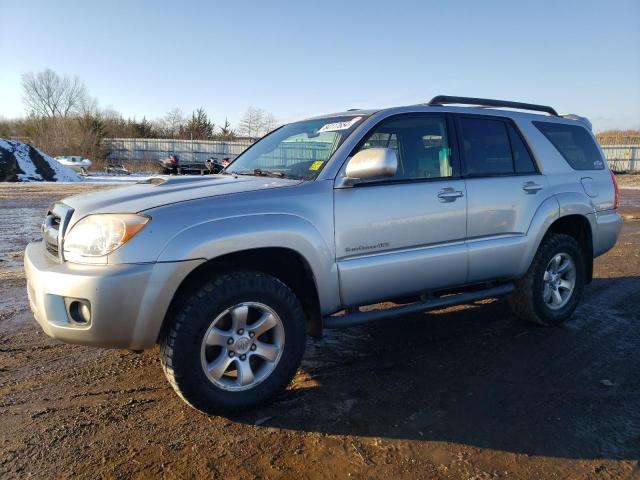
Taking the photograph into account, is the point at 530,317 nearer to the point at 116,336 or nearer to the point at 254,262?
the point at 254,262

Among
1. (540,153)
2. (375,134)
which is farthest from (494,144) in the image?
(375,134)

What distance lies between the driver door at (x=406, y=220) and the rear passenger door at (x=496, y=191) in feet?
0.42

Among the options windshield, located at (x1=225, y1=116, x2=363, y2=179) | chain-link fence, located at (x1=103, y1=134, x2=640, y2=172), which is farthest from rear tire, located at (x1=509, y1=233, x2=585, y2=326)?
chain-link fence, located at (x1=103, y1=134, x2=640, y2=172)

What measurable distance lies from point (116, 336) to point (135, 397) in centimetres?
72

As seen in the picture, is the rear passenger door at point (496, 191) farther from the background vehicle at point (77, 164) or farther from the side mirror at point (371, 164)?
the background vehicle at point (77, 164)

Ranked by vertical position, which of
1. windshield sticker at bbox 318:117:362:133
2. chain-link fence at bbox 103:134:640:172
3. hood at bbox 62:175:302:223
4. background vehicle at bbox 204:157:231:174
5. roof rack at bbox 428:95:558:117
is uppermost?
chain-link fence at bbox 103:134:640:172

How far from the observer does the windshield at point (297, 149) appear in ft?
11.9

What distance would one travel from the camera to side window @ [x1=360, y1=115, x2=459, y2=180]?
12.3 ft

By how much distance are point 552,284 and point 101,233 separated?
3914 mm

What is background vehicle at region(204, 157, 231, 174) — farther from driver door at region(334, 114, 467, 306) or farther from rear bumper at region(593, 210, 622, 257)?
rear bumper at region(593, 210, 622, 257)

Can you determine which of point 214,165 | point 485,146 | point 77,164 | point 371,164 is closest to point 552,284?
point 485,146

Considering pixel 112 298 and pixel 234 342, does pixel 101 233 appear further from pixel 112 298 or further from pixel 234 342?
pixel 234 342

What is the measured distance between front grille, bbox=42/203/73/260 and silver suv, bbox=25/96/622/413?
2cm

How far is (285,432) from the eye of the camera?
290 cm
